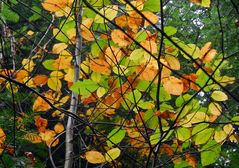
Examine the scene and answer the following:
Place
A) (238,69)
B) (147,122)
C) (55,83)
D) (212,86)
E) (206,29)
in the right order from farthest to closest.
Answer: (206,29)
(238,69)
(55,83)
(147,122)
(212,86)

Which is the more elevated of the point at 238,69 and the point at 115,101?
the point at 238,69

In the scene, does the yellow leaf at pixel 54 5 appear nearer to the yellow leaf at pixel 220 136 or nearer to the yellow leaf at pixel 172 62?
the yellow leaf at pixel 172 62

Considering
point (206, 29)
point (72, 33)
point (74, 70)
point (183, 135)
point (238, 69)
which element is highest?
point (206, 29)

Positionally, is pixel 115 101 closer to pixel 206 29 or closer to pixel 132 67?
pixel 132 67

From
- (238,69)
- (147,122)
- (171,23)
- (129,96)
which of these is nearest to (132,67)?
(129,96)

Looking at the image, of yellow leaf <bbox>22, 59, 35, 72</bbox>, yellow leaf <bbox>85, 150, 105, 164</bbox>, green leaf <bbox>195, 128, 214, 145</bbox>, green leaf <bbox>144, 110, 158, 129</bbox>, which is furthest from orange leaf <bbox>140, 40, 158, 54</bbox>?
yellow leaf <bbox>22, 59, 35, 72</bbox>

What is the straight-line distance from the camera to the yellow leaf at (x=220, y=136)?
5.08 feet

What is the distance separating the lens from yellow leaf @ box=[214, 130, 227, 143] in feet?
5.08

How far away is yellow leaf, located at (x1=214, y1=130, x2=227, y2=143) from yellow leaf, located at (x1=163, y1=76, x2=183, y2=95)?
1.18ft

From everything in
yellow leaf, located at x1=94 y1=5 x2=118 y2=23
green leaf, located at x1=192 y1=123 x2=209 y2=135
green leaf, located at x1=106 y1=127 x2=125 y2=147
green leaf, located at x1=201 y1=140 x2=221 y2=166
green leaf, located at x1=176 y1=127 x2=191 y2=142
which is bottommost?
green leaf, located at x1=106 y1=127 x2=125 y2=147

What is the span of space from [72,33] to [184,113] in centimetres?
72

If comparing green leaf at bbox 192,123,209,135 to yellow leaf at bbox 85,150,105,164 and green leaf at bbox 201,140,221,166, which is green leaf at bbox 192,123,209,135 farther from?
yellow leaf at bbox 85,150,105,164

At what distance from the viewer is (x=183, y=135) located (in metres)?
1.56

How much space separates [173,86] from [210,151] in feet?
1.26
